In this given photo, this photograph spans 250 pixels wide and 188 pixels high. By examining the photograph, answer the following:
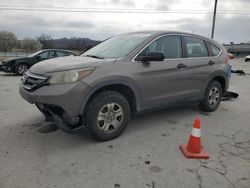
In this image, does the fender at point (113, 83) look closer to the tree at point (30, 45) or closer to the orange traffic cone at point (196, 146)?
the orange traffic cone at point (196, 146)

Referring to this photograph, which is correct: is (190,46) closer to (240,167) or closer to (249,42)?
(240,167)

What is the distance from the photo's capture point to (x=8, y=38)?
51.6 meters

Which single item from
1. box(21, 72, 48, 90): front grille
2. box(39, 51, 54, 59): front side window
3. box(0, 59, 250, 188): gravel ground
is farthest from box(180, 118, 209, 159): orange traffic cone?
box(39, 51, 54, 59): front side window

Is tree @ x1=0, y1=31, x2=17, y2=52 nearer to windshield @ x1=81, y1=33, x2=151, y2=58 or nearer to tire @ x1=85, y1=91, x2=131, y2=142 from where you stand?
windshield @ x1=81, y1=33, x2=151, y2=58

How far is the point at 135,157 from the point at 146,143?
1.62 feet

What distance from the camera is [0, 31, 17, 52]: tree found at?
50.1 m

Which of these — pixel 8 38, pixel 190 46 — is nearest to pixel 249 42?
pixel 8 38

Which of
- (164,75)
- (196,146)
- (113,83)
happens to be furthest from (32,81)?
(196,146)

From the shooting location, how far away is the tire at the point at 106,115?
10.3 ft

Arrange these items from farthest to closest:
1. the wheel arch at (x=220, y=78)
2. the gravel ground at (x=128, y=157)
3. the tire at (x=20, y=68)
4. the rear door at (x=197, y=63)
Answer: the tire at (x=20, y=68)
the wheel arch at (x=220, y=78)
the rear door at (x=197, y=63)
the gravel ground at (x=128, y=157)

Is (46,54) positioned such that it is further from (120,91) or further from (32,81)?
(120,91)

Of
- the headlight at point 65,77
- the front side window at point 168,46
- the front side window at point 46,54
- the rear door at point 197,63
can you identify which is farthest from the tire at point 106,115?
the front side window at point 46,54

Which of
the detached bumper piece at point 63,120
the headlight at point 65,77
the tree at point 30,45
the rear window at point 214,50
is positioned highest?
the tree at point 30,45

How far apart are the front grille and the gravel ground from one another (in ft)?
2.94
